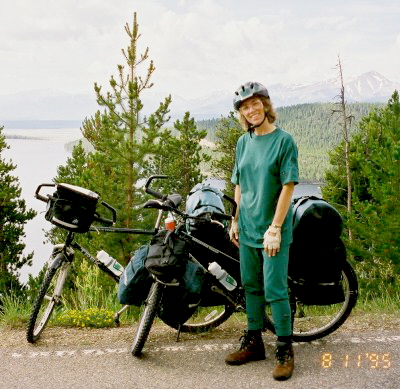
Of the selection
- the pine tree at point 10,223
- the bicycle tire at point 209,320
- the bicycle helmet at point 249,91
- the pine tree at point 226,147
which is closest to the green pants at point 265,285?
the bicycle tire at point 209,320

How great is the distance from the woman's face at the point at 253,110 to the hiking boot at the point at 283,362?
159 centimetres

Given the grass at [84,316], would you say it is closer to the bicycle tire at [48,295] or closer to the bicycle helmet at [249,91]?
the bicycle tire at [48,295]

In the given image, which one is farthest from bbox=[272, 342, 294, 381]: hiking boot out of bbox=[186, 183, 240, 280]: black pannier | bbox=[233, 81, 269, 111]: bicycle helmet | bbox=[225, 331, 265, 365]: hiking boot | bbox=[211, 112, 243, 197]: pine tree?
bbox=[211, 112, 243, 197]: pine tree

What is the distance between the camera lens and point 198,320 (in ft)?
15.0

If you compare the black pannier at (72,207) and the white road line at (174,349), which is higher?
the black pannier at (72,207)

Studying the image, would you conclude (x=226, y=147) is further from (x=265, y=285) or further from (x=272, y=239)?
(x=272, y=239)

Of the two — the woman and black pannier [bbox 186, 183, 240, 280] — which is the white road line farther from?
black pannier [bbox 186, 183, 240, 280]

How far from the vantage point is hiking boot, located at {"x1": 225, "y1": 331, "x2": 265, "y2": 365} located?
12.0 feet

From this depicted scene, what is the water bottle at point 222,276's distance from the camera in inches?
157

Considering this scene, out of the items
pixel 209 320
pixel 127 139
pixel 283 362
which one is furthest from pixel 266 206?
pixel 127 139

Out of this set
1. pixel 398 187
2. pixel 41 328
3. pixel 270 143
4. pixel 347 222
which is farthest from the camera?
pixel 347 222

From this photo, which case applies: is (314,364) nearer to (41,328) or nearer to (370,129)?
(41,328)

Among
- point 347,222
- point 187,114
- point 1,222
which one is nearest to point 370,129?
point 347,222

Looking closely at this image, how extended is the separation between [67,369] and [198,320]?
137cm
